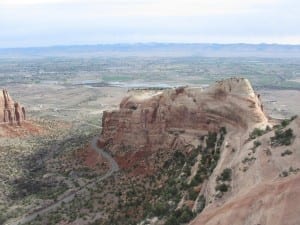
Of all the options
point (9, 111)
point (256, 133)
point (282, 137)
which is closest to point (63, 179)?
point (256, 133)

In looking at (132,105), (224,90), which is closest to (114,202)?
(224,90)

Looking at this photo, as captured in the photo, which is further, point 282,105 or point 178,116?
point 282,105

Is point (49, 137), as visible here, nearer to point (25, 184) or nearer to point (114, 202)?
point (25, 184)

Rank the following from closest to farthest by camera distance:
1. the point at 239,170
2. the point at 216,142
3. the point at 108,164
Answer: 1. the point at 239,170
2. the point at 216,142
3. the point at 108,164

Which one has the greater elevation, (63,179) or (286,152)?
(286,152)

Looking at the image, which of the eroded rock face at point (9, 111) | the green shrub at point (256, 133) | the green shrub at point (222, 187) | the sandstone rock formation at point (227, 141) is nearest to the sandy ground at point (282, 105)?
the eroded rock face at point (9, 111)

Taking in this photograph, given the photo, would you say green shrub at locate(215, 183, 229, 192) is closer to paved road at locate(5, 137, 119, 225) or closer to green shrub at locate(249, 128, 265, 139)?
green shrub at locate(249, 128, 265, 139)

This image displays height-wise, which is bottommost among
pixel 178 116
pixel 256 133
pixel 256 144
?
pixel 178 116

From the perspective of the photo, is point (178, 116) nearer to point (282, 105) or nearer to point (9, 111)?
point (9, 111)
